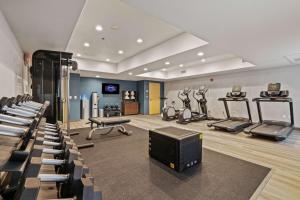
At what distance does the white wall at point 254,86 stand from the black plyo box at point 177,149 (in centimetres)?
538

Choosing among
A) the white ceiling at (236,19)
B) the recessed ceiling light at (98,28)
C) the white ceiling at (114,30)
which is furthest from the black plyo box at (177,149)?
the recessed ceiling light at (98,28)

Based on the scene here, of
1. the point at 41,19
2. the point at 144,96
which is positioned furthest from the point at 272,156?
the point at 144,96

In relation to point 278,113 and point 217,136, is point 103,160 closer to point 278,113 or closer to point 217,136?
point 217,136

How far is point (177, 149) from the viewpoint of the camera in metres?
2.35

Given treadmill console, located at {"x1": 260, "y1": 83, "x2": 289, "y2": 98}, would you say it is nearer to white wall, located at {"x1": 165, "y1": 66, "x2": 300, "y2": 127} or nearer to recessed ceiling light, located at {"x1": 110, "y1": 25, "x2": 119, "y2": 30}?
white wall, located at {"x1": 165, "y1": 66, "x2": 300, "y2": 127}

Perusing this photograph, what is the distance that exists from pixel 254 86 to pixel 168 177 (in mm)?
6437

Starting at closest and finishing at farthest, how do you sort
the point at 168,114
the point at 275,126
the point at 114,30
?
the point at 114,30
the point at 275,126
the point at 168,114

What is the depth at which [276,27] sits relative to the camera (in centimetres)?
258

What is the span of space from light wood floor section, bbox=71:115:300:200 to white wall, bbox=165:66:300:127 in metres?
1.82

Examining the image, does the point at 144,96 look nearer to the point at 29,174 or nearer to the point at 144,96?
the point at 144,96

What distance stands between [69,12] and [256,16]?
2.80 metres

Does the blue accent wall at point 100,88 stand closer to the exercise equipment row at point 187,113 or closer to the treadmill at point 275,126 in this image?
the exercise equipment row at point 187,113

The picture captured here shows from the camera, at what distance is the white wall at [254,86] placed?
5598mm

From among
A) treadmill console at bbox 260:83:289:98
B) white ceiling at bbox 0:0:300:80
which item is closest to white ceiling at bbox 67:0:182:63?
white ceiling at bbox 0:0:300:80
